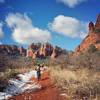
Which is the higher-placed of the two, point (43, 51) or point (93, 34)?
point (43, 51)

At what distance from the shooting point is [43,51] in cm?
12100

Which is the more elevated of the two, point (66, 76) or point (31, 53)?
point (31, 53)

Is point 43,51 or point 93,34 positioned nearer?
point 93,34

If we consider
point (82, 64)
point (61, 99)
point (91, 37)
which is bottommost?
point (61, 99)

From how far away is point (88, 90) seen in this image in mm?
14031

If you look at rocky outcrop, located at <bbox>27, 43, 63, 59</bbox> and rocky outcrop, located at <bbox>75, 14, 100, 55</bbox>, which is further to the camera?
rocky outcrop, located at <bbox>27, 43, 63, 59</bbox>

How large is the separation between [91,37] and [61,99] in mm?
48645

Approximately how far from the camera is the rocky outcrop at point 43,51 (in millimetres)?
119188

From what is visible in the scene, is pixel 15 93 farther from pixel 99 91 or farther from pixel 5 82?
pixel 99 91

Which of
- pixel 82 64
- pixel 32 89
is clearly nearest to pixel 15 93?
pixel 32 89

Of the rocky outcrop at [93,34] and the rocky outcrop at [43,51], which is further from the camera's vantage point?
the rocky outcrop at [43,51]

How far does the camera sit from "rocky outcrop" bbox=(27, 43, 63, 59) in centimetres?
11919

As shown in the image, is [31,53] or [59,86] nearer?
[59,86]

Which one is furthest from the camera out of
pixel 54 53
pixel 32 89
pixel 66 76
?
pixel 54 53
